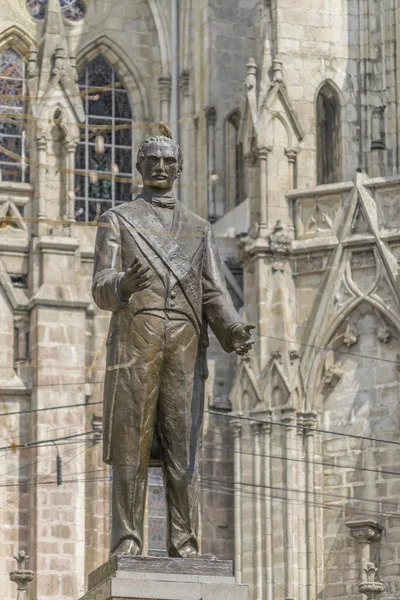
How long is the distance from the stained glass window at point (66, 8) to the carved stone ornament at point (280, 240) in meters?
6.81

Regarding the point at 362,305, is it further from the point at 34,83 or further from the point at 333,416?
the point at 34,83

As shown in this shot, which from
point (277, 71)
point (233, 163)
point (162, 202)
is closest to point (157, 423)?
point (162, 202)

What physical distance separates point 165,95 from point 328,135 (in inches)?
142

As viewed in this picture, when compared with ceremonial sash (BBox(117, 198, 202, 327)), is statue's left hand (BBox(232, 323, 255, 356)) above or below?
below

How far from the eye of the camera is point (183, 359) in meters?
13.9

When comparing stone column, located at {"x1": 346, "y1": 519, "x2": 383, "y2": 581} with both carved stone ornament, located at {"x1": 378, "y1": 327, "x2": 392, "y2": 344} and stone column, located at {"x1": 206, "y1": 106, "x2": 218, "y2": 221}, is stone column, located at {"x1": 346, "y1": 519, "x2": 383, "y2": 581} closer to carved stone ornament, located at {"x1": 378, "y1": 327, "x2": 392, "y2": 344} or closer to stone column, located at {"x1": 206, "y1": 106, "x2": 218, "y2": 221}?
carved stone ornament, located at {"x1": 378, "y1": 327, "x2": 392, "y2": 344}

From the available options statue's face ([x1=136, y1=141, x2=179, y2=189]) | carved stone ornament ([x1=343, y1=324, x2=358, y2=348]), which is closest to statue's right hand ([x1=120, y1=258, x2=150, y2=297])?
statue's face ([x1=136, y1=141, x2=179, y2=189])

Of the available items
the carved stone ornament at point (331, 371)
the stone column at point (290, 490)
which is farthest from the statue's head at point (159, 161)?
the carved stone ornament at point (331, 371)

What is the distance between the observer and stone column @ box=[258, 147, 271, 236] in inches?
1315

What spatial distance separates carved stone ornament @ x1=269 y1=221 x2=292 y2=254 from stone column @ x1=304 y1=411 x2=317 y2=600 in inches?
101

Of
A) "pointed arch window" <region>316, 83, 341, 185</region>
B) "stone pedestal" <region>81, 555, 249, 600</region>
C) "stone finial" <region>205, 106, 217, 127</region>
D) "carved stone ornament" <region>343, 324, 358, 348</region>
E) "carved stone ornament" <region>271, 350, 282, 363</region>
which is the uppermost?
"stone finial" <region>205, 106, 217, 127</region>

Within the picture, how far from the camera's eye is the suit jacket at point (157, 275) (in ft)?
45.3

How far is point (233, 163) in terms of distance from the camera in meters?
36.4

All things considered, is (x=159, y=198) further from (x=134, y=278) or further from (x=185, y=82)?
(x=185, y=82)
